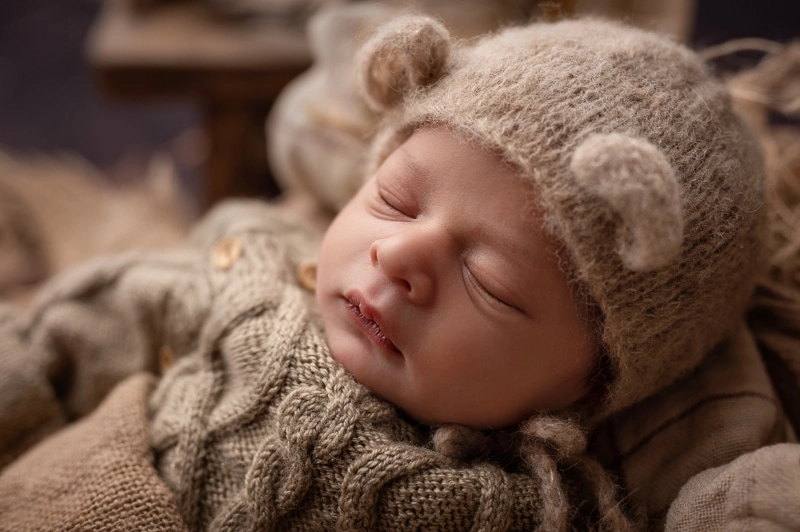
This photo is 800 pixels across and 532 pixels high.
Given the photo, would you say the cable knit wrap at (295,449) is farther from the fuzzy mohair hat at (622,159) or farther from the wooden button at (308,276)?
the fuzzy mohair hat at (622,159)

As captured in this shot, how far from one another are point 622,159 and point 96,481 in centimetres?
79

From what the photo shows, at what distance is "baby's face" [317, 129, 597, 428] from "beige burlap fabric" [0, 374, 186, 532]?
1.02ft

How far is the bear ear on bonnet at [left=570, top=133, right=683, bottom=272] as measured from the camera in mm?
784

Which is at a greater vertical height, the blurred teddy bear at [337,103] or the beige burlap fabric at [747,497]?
the blurred teddy bear at [337,103]

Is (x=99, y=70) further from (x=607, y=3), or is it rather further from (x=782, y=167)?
(x=782, y=167)

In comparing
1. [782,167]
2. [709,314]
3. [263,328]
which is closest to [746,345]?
[709,314]

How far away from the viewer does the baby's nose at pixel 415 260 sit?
0.92 meters

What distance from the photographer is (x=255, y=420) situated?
998 millimetres

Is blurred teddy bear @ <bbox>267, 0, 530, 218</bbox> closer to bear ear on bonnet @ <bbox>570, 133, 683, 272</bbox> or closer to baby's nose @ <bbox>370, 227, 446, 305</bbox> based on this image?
baby's nose @ <bbox>370, 227, 446, 305</bbox>

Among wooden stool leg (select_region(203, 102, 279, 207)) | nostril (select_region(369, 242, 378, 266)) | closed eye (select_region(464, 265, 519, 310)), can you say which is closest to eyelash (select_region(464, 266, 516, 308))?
closed eye (select_region(464, 265, 519, 310))

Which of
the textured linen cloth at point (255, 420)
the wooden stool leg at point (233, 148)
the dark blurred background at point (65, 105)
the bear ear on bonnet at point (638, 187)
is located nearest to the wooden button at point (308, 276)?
the textured linen cloth at point (255, 420)

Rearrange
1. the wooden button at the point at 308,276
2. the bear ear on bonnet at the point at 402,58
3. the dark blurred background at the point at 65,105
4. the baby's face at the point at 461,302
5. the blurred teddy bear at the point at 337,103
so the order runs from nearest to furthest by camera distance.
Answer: the baby's face at the point at 461,302 → the bear ear on bonnet at the point at 402,58 → the wooden button at the point at 308,276 → the blurred teddy bear at the point at 337,103 → the dark blurred background at the point at 65,105

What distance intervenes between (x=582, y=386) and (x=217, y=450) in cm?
52

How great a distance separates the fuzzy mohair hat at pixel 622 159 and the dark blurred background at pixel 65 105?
6.83 feet
